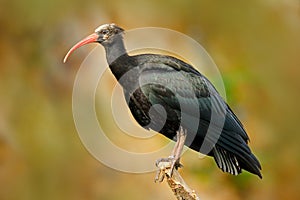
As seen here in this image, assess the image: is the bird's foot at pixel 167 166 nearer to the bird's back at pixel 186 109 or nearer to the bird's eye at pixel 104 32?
the bird's back at pixel 186 109

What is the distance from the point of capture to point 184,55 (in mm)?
8438

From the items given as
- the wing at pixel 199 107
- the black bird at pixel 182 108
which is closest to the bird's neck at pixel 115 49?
the black bird at pixel 182 108

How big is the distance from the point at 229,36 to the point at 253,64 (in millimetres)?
445

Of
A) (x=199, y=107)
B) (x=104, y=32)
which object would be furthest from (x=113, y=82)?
(x=199, y=107)

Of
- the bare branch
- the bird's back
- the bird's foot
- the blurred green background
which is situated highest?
the blurred green background

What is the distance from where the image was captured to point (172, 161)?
14.0ft

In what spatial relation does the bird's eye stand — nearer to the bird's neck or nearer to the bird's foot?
the bird's neck

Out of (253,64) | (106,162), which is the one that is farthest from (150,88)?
(253,64)

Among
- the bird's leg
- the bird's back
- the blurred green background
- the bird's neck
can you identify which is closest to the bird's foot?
the bird's leg

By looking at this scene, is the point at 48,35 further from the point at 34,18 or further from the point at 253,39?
the point at 253,39

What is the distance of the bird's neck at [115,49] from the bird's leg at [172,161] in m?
0.59

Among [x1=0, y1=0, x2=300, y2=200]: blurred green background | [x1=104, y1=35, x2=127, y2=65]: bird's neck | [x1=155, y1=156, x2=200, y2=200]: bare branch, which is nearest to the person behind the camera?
[x1=155, y1=156, x2=200, y2=200]: bare branch

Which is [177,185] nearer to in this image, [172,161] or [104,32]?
[172,161]

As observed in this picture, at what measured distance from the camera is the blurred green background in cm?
845
